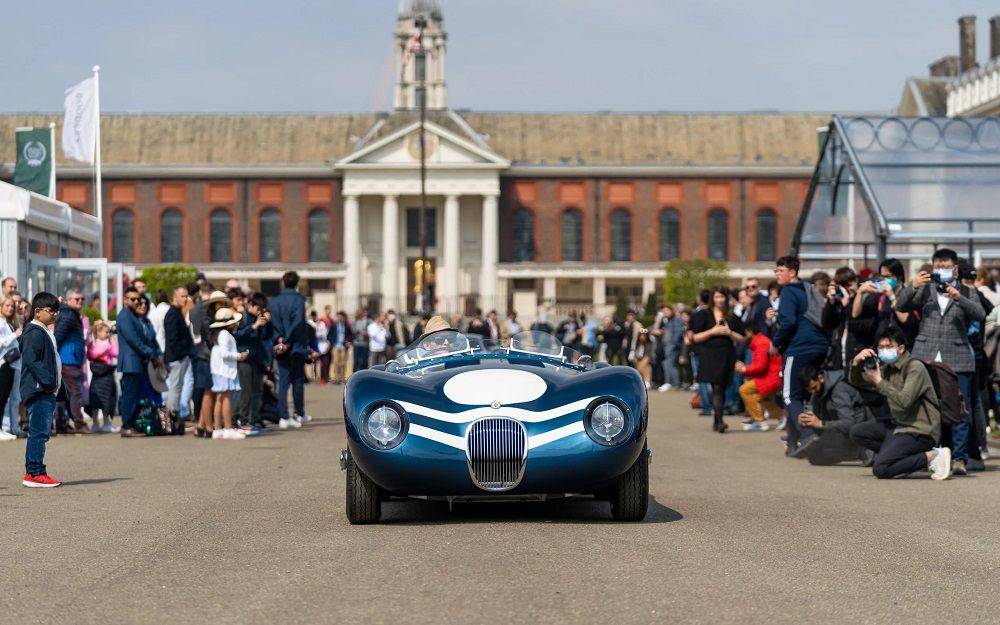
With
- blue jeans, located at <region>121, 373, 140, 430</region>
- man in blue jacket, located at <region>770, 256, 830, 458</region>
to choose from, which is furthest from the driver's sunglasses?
blue jeans, located at <region>121, 373, 140, 430</region>

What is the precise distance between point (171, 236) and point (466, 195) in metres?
16.0

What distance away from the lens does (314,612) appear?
6.25m

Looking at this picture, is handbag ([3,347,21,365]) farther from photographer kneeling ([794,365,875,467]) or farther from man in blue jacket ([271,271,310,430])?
photographer kneeling ([794,365,875,467])

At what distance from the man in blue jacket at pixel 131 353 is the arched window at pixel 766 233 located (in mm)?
68651

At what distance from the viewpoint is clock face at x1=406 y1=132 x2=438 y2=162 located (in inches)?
3263

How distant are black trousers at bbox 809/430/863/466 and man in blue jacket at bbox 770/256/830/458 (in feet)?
1.48

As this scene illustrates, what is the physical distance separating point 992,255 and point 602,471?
1651 cm

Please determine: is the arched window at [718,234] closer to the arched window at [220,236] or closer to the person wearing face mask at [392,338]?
the arched window at [220,236]

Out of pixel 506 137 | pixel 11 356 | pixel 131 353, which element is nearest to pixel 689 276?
pixel 506 137

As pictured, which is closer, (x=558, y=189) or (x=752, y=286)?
(x=752, y=286)

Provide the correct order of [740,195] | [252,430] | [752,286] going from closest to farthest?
[252,430] < [752,286] < [740,195]

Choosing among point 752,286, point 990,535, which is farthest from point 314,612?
point 752,286

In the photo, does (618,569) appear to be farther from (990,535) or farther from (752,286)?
(752,286)

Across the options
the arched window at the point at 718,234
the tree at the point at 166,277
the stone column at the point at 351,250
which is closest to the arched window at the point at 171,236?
the stone column at the point at 351,250
